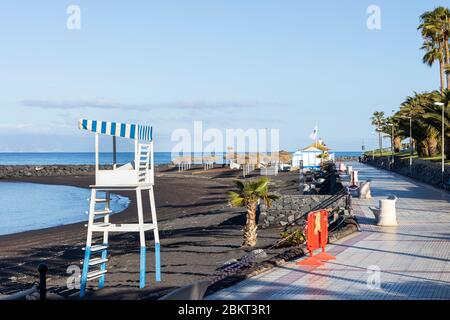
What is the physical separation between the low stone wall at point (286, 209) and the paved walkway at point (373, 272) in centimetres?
511

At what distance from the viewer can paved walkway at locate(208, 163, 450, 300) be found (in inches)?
438

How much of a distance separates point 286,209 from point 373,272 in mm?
13876

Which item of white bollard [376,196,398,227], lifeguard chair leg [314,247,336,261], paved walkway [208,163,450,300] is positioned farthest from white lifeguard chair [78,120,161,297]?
white bollard [376,196,398,227]

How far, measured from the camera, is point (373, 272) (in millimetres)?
13117

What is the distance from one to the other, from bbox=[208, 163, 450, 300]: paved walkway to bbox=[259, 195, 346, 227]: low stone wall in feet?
16.8

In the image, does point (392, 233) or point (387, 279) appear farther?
point (392, 233)

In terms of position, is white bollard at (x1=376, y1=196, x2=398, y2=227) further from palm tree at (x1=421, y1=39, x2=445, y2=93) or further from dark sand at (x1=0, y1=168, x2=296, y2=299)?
palm tree at (x1=421, y1=39, x2=445, y2=93)

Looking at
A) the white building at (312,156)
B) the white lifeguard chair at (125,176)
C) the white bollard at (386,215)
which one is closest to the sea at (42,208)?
the white bollard at (386,215)

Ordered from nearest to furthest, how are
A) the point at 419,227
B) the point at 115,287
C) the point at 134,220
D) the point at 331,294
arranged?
the point at 331,294
the point at 115,287
the point at 419,227
the point at 134,220

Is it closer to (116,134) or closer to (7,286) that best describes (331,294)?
(116,134)
